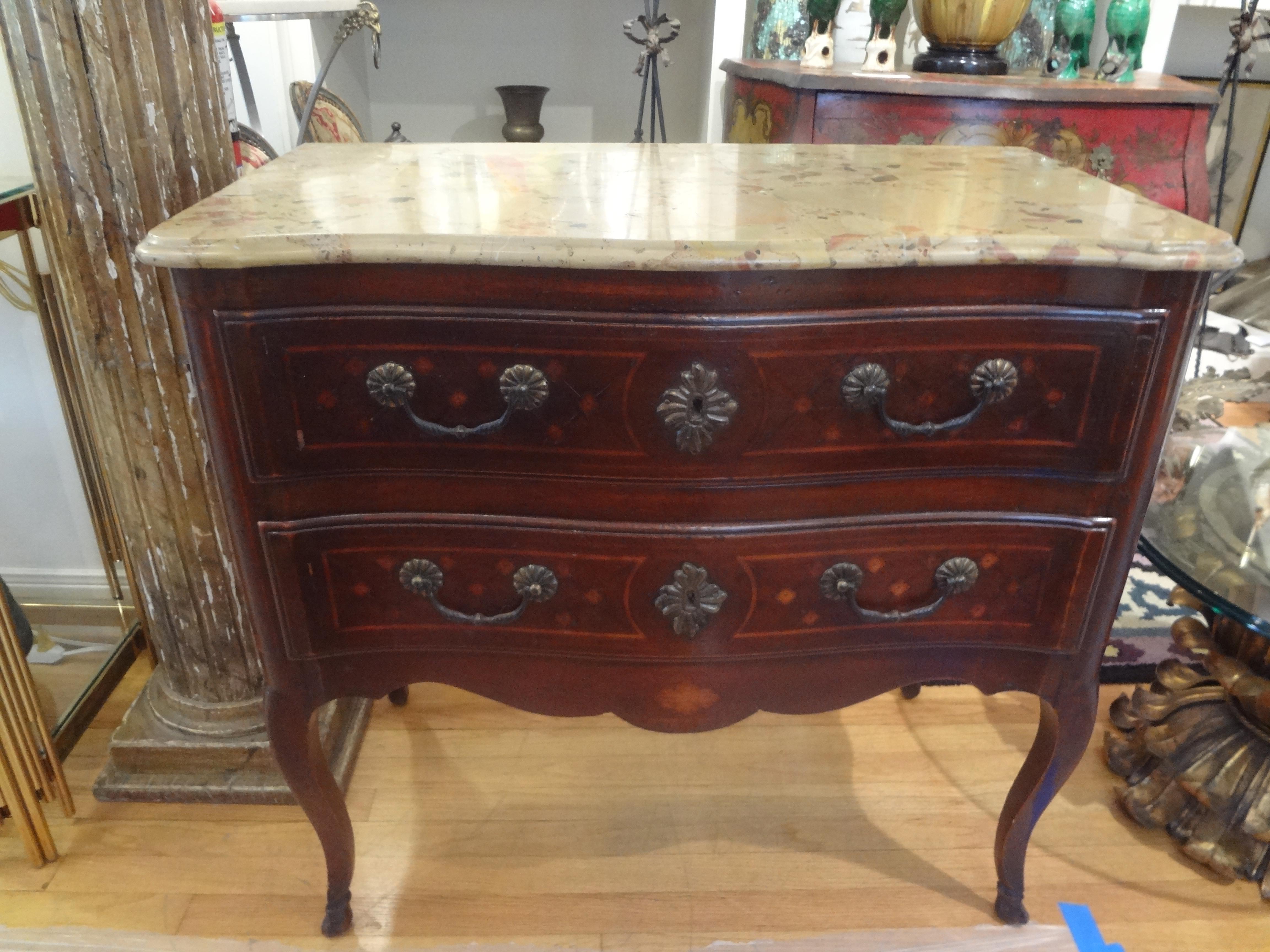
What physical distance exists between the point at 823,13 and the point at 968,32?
278 mm

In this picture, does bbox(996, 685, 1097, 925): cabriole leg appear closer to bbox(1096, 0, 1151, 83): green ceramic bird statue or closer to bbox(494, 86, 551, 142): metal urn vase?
bbox(1096, 0, 1151, 83): green ceramic bird statue

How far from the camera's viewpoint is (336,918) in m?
1.10

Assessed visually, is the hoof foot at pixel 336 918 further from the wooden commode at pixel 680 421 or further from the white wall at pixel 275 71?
the white wall at pixel 275 71

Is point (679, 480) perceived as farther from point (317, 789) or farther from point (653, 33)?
point (653, 33)

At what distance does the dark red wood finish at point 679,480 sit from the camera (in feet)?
2.36

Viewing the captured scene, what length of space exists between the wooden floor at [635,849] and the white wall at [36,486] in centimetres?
25

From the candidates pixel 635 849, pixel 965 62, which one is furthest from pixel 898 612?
pixel 965 62

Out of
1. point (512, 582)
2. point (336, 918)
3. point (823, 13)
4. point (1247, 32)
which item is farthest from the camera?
point (1247, 32)

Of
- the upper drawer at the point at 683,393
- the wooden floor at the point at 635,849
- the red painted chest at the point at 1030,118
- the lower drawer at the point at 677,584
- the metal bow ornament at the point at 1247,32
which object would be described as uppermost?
the metal bow ornament at the point at 1247,32

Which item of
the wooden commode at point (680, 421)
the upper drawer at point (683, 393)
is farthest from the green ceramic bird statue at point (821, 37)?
the upper drawer at point (683, 393)

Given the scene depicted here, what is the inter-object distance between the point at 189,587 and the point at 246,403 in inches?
22.7

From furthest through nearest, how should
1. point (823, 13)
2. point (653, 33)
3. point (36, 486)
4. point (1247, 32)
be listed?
1. point (1247, 32)
2. point (823, 13)
3. point (653, 33)
4. point (36, 486)

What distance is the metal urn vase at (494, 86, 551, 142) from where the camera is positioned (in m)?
2.44

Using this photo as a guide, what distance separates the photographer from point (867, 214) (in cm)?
77
